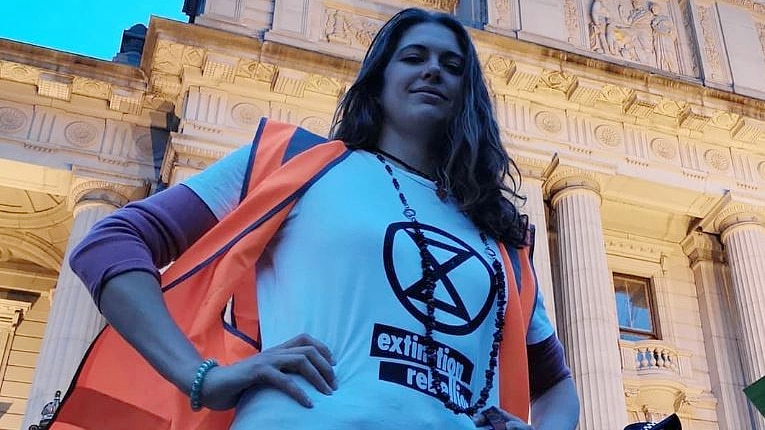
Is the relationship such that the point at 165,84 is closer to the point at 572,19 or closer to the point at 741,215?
the point at 572,19

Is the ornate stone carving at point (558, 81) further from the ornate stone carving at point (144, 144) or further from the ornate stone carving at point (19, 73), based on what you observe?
the ornate stone carving at point (19, 73)

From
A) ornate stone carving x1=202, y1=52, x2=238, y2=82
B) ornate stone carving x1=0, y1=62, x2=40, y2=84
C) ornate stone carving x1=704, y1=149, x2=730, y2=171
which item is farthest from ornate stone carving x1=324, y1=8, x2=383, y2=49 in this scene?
ornate stone carving x1=704, y1=149, x2=730, y2=171

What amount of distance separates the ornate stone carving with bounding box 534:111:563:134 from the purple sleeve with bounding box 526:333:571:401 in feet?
44.5

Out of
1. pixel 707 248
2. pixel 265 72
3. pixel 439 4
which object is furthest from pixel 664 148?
pixel 265 72

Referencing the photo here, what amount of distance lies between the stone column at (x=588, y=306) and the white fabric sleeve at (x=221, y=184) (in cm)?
1151

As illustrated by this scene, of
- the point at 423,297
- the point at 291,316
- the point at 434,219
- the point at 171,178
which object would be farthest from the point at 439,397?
the point at 171,178

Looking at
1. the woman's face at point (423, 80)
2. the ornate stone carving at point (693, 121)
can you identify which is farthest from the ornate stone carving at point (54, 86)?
the woman's face at point (423, 80)

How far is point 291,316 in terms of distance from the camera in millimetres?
1912

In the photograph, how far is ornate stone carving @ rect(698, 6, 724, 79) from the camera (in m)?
17.8

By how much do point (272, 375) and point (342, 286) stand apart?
29cm

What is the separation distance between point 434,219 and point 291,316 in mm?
462

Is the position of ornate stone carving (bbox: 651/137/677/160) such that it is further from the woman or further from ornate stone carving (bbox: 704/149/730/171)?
the woman

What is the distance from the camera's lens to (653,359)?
15.9 meters

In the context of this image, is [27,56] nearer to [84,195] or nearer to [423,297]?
[84,195]
